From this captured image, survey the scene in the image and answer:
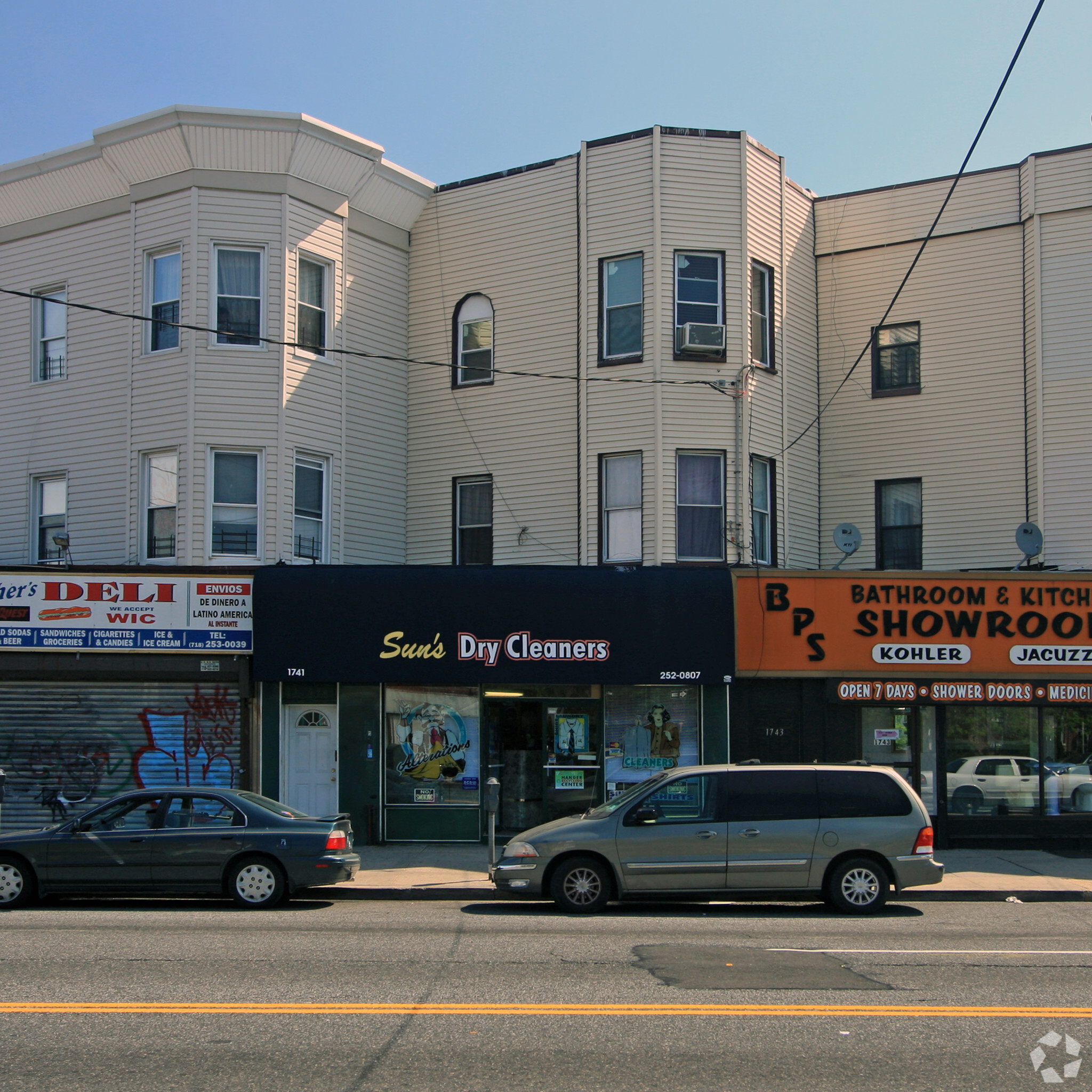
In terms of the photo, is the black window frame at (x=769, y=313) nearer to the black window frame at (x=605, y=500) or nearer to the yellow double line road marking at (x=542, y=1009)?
the black window frame at (x=605, y=500)

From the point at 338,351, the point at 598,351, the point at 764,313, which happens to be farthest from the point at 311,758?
the point at 764,313

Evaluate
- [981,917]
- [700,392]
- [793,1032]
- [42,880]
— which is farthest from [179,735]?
[793,1032]

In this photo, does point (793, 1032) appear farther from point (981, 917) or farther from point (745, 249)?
point (745, 249)

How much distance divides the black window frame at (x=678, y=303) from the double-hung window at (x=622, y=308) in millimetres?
505

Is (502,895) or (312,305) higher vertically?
(312,305)

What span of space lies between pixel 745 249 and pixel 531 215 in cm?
366

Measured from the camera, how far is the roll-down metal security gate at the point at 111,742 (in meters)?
17.9

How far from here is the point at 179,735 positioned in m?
18.0

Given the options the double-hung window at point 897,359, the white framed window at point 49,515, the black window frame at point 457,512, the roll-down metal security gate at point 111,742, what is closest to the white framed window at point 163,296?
the white framed window at point 49,515

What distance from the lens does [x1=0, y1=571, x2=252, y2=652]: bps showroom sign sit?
1777 cm

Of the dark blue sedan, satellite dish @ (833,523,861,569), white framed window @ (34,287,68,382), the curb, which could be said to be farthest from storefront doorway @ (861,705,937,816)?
white framed window @ (34,287,68,382)

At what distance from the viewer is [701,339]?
18.7 m

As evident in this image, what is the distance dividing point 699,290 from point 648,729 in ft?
22.8

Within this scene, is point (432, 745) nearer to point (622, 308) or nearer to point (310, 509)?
point (310, 509)
